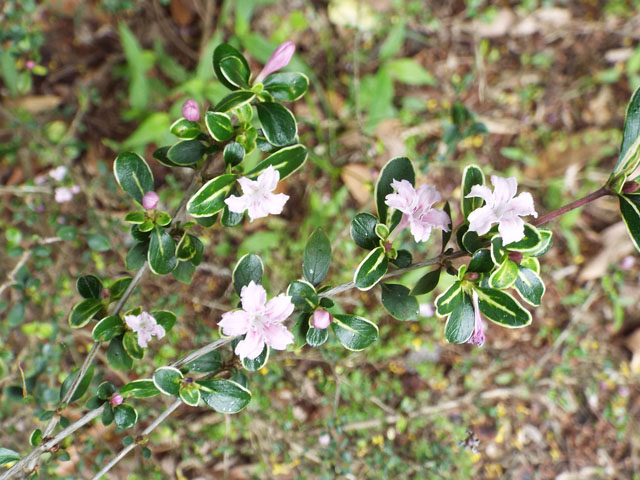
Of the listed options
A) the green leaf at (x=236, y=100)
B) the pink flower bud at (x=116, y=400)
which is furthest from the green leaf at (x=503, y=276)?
the pink flower bud at (x=116, y=400)

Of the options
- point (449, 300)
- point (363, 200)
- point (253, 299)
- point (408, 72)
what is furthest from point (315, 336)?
point (408, 72)

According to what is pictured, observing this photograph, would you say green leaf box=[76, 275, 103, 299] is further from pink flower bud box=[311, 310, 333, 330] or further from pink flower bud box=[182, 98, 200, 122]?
pink flower bud box=[311, 310, 333, 330]

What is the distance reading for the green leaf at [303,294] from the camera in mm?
A: 1010

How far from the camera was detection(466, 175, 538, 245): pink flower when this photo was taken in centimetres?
89

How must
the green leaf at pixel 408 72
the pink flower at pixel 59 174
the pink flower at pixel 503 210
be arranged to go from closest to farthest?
the pink flower at pixel 503 210
the pink flower at pixel 59 174
the green leaf at pixel 408 72

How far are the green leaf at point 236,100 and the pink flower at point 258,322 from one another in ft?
1.15

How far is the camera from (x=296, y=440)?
1.96 meters

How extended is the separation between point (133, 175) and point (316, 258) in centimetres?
43

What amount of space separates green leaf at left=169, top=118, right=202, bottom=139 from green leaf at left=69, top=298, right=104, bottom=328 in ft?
1.40

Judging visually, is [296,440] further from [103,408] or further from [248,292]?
[248,292]

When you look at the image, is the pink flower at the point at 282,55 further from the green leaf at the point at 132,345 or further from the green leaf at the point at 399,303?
the green leaf at the point at 132,345

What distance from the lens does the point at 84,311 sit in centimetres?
114

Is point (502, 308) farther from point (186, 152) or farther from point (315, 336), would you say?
point (186, 152)

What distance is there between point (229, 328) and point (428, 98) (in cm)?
219
